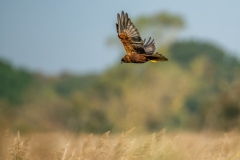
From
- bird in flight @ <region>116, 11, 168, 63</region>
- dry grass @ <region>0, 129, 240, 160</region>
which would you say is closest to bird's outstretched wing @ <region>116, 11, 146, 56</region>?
bird in flight @ <region>116, 11, 168, 63</region>

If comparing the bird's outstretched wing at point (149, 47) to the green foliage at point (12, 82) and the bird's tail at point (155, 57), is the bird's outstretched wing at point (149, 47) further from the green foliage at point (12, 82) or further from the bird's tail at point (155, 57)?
the green foliage at point (12, 82)

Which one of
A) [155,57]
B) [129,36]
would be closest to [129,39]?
[129,36]

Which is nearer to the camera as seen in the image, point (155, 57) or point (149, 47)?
point (155, 57)

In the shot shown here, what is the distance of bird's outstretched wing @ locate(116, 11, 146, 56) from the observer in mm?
6363

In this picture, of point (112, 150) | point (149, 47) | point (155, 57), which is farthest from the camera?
point (149, 47)

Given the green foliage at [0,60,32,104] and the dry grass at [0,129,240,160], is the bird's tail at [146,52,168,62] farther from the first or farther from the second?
the green foliage at [0,60,32,104]

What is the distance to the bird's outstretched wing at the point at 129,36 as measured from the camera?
636 centimetres

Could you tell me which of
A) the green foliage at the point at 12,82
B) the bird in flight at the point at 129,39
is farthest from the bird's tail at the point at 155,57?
the green foliage at the point at 12,82

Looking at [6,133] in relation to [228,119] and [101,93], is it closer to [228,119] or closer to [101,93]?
[228,119]

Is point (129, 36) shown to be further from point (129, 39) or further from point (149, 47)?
point (149, 47)

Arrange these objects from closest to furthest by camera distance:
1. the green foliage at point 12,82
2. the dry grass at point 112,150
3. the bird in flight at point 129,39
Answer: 1. the dry grass at point 112,150
2. the bird in flight at point 129,39
3. the green foliage at point 12,82

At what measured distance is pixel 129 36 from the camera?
6.36 metres

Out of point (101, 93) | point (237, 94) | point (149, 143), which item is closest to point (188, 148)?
point (149, 143)

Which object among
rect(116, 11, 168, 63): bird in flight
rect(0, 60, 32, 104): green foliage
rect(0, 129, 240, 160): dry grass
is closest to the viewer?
rect(0, 129, 240, 160): dry grass
